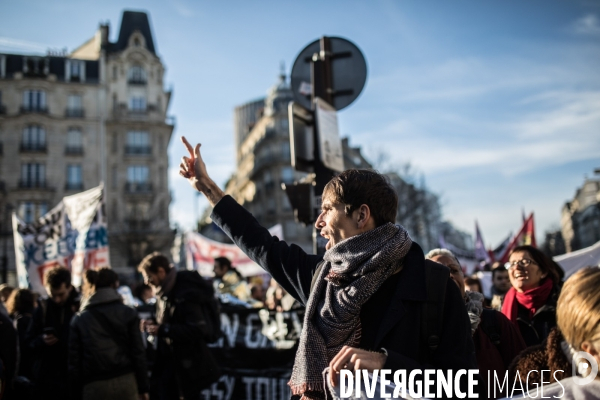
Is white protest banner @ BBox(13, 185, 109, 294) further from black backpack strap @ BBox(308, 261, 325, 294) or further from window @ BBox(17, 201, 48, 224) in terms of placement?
window @ BBox(17, 201, 48, 224)

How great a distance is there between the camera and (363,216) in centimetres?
244

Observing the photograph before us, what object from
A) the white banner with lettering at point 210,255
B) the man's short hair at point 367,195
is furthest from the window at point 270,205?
the man's short hair at point 367,195

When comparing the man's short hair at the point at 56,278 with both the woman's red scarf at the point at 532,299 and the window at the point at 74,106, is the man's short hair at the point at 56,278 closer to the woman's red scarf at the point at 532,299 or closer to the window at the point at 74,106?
the woman's red scarf at the point at 532,299

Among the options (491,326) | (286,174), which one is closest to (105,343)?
(491,326)

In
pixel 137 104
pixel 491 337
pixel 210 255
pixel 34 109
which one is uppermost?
pixel 137 104

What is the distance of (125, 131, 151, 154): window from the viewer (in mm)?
54219

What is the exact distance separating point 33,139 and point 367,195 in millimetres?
55071

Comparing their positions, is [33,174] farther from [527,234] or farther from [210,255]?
[527,234]

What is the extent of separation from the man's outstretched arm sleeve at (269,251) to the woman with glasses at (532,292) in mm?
2241

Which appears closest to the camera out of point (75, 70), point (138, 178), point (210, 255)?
point (210, 255)

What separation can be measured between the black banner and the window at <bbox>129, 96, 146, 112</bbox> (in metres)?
49.7

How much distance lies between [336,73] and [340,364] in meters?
4.54

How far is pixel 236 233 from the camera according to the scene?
9.47 ft

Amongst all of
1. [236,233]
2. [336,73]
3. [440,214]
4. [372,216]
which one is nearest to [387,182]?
[372,216]
